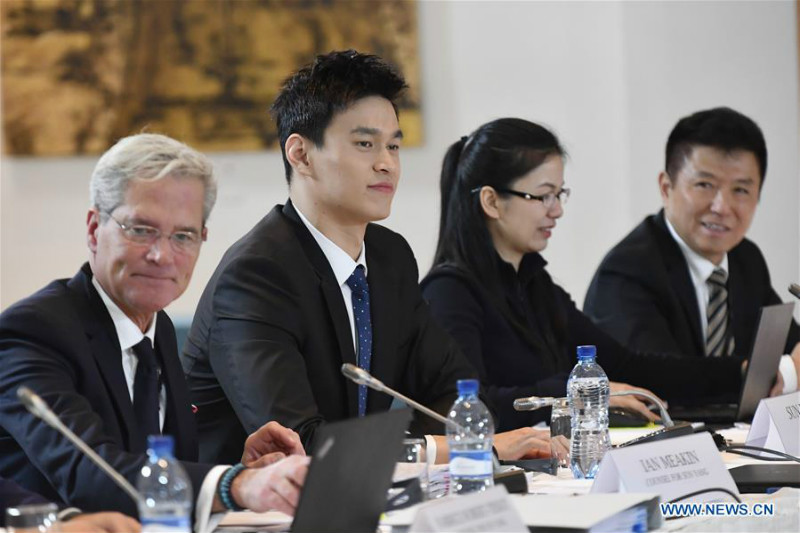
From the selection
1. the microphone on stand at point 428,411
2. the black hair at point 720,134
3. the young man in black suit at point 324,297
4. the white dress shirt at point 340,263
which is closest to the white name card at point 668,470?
the microphone on stand at point 428,411

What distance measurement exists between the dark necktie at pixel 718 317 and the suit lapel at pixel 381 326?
1594 millimetres

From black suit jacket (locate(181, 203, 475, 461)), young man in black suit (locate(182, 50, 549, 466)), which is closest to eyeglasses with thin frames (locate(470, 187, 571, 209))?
young man in black suit (locate(182, 50, 549, 466))

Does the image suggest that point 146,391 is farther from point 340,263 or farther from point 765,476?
point 765,476

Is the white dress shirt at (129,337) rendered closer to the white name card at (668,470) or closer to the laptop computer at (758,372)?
the white name card at (668,470)

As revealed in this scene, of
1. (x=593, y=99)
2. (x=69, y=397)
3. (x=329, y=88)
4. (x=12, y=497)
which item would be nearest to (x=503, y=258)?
(x=329, y=88)

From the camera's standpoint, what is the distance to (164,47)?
17.0ft

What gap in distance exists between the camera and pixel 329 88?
2756 millimetres

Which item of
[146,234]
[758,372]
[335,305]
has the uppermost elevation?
[146,234]

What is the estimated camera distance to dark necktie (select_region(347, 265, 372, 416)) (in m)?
2.65

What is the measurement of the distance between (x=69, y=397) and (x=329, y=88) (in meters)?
1.17

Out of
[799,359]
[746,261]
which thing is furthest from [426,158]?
[799,359]

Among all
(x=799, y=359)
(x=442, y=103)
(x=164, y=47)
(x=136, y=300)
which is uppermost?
(x=164, y=47)

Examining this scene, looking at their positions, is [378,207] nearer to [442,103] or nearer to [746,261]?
[746,261]

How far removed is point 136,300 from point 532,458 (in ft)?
3.12
